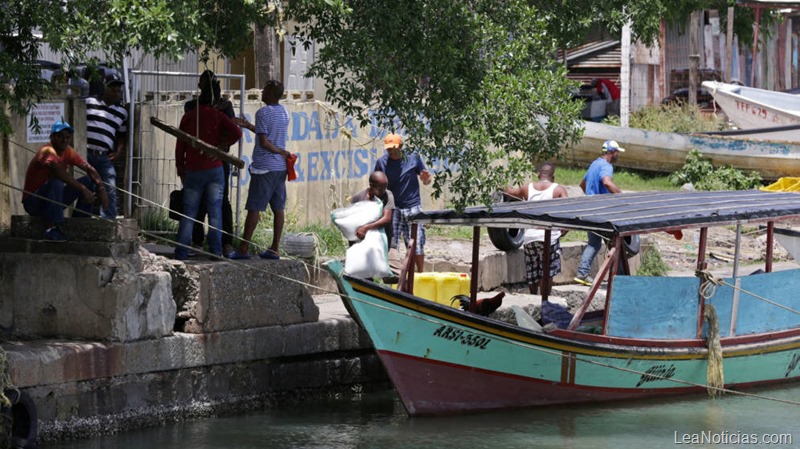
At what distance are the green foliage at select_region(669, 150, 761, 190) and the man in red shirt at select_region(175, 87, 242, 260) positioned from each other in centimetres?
1279

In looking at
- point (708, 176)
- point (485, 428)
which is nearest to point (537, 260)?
point (485, 428)

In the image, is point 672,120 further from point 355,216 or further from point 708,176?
point 355,216

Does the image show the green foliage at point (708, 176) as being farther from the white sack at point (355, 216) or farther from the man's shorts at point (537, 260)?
the white sack at point (355, 216)

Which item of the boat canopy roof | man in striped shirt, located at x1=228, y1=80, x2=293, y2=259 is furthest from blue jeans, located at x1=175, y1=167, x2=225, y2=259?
the boat canopy roof

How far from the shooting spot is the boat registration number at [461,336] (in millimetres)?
10984

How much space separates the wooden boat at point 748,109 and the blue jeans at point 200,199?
→ 1687 cm

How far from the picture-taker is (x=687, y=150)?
23016 millimetres

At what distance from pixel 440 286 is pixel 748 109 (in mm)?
15034

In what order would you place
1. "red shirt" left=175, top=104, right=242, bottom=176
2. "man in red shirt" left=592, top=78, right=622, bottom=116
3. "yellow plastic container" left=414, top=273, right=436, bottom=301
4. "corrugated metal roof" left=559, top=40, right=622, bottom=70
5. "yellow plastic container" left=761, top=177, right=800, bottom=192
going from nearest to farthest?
"red shirt" left=175, top=104, right=242, bottom=176 < "yellow plastic container" left=414, top=273, right=436, bottom=301 < "yellow plastic container" left=761, top=177, right=800, bottom=192 < "man in red shirt" left=592, top=78, right=622, bottom=116 < "corrugated metal roof" left=559, top=40, right=622, bottom=70

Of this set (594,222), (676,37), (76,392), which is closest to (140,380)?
(76,392)

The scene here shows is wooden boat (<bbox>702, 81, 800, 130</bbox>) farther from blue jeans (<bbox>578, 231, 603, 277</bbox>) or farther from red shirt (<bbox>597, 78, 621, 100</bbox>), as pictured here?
blue jeans (<bbox>578, 231, 603, 277</bbox>)

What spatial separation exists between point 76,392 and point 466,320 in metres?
3.23

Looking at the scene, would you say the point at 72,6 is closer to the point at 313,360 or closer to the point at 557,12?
the point at 313,360

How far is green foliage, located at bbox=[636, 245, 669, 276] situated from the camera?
54.5 ft
